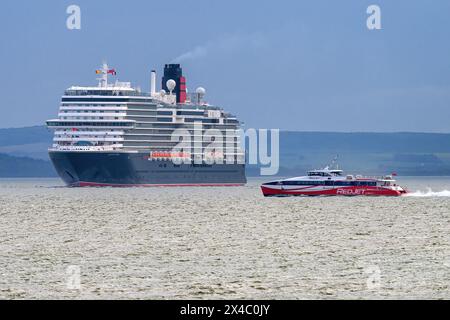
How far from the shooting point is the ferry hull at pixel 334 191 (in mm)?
116562

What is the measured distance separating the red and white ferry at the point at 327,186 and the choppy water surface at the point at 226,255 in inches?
1425

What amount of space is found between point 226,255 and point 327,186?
71.9 m

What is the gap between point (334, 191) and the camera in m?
117

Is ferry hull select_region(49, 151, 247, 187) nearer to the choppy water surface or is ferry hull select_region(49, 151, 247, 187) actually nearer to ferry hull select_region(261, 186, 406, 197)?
ferry hull select_region(261, 186, 406, 197)

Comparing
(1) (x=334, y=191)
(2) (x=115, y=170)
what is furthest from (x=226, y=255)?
(2) (x=115, y=170)

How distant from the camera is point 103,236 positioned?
57062mm

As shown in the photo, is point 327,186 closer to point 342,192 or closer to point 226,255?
point 342,192

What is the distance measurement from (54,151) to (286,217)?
95.3m

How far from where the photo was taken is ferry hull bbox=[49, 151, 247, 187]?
165250mm

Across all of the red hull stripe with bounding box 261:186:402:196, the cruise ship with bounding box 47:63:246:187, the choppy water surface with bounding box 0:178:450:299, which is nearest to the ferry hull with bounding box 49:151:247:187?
the cruise ship with bounding box 47:63:246:187

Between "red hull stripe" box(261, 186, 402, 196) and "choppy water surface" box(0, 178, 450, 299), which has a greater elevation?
"choppy water surface" box(0, 178, 450, 299)
